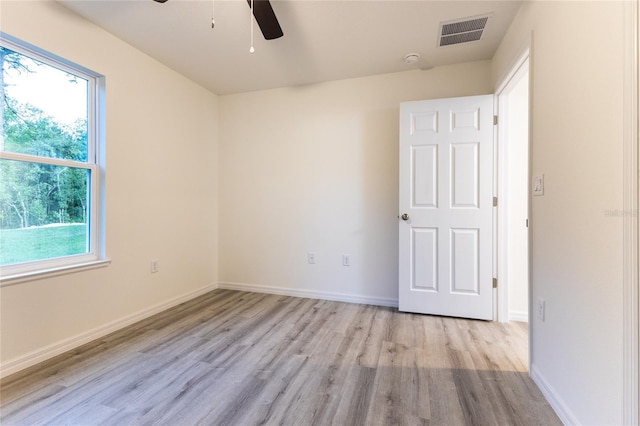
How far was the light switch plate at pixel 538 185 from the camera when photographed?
1.56m

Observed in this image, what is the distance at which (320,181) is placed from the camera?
314 centimetres

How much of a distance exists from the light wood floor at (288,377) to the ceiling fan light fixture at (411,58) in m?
2.42

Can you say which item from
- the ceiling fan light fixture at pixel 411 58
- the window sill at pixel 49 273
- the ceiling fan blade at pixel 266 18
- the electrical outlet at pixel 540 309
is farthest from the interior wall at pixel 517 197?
the window sill at pixel 49 273

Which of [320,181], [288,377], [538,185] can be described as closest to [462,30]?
[538,185]

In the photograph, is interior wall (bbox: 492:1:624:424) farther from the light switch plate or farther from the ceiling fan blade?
the ceiling fan blade

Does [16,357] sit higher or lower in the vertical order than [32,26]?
lower

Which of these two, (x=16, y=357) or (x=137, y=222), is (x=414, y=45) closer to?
(x=137, y=222)

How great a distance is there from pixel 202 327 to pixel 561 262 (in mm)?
2517

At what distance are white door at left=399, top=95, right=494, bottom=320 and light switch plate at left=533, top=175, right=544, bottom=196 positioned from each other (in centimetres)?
85

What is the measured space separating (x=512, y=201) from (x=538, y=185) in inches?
40.5

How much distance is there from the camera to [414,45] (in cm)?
240

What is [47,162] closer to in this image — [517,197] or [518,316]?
[517,197]

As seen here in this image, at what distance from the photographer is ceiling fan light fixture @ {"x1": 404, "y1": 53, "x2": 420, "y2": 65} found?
2.54 metres

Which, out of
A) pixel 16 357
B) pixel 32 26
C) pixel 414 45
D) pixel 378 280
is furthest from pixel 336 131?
pixel 16 357
